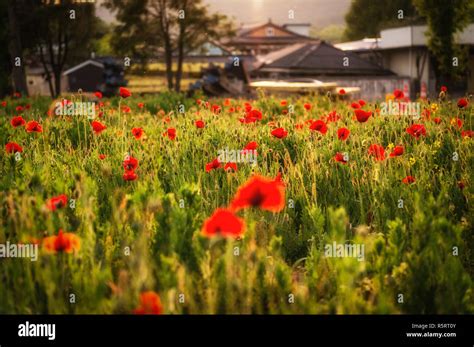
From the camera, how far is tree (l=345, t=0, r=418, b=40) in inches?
1414

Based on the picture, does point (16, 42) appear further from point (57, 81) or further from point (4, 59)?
point (57, 81)

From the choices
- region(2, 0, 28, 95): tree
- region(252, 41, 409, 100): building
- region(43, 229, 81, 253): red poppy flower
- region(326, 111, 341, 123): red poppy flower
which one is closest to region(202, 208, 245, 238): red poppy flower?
region(43, 229, 81, 253): red poppy flower

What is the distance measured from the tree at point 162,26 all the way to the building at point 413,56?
1038 centimetres

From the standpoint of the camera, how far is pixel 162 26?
103ft

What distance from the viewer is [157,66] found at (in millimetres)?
47062

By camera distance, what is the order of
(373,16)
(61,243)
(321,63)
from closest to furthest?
(61,243), (321,63), (373,16)

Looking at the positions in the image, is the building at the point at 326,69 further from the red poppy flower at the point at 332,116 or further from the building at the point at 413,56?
the red poppy flower at the point at 332,116

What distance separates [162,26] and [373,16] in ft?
56.9

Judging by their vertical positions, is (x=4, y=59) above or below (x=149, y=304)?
above

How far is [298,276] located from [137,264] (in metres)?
1.86

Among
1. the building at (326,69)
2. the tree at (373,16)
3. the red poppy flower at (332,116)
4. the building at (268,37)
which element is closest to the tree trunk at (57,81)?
the building at (326,69)

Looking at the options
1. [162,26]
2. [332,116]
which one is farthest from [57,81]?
[332,116]

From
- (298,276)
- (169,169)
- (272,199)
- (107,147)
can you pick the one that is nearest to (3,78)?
(107,147)
